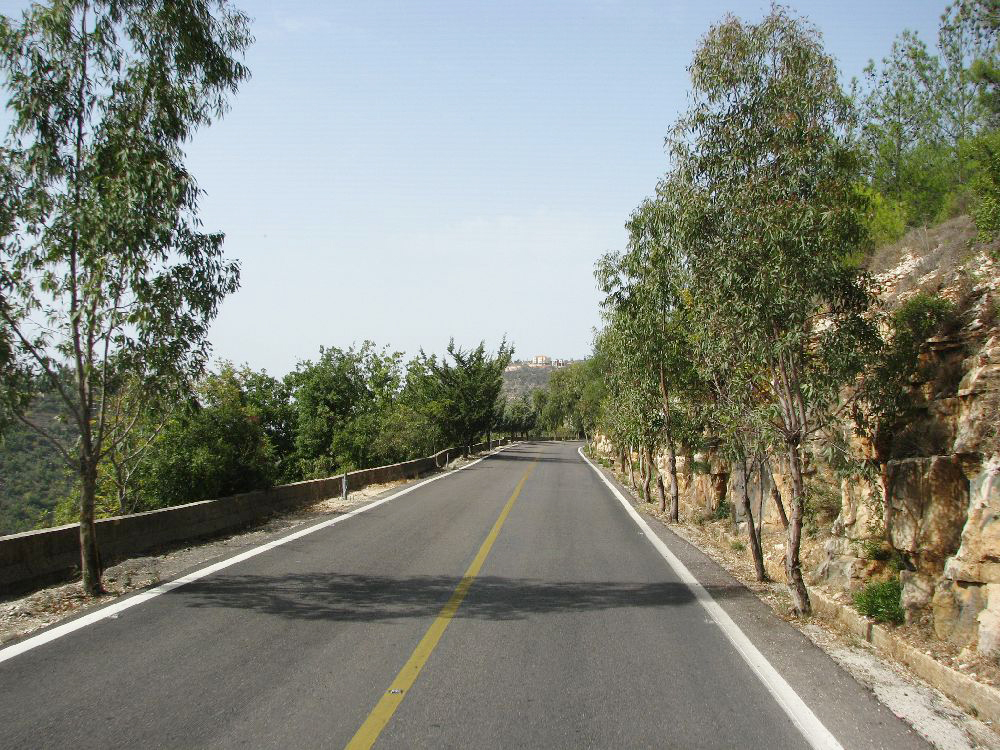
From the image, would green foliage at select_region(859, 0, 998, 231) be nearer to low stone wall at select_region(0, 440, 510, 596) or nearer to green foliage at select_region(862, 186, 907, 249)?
green foliage at select_region(862, 186, 907, 249)

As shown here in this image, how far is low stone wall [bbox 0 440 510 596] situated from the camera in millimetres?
8680

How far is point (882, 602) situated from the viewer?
7.56 metres

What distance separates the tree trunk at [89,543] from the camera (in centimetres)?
837

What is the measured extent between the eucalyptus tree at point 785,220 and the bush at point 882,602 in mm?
604

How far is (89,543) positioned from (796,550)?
8.11 meters

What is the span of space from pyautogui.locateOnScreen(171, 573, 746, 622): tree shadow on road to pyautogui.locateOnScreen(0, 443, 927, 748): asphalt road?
34 mm

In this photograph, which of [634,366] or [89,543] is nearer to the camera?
[89,543]

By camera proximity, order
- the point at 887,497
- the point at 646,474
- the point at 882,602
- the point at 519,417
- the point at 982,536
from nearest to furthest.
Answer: the point at 982,536, the point at 882,602, the point at 887,497, the point at 646,474, the point at 519,417

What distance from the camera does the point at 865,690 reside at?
5.69 metres

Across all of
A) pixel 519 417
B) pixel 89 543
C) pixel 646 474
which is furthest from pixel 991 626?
pixel 519 417

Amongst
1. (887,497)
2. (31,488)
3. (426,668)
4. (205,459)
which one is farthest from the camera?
(31,488)

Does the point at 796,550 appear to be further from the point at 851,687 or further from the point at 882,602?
the point at 851,687

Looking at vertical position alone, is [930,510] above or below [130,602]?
above

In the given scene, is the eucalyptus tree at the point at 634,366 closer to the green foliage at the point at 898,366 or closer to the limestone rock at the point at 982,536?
the green foliage at the point at 898,366
